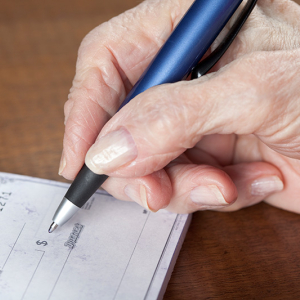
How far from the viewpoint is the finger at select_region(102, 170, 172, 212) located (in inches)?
19.5

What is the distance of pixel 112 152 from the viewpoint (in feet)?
1.36

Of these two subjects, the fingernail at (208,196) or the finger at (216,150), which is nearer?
the fingernail at (208,196)

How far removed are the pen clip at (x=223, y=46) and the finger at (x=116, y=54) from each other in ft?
0.35

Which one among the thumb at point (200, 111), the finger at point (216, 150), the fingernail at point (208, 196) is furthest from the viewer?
the finger at point (216, 150)

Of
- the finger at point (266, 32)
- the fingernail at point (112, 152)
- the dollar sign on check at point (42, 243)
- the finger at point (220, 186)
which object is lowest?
the dollar sign on check at point (42, 243)

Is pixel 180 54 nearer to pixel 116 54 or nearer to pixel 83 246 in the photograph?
pixel 116 54

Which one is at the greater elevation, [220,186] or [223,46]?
[223,46]

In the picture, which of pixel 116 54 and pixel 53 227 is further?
pixel 116 54

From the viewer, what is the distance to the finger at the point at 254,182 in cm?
54

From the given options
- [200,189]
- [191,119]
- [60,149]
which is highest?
[191,119]

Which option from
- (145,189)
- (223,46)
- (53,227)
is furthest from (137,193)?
(223,46)

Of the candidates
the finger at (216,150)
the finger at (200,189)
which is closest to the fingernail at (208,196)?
the finger at (200,189)

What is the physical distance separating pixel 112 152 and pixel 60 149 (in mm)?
255

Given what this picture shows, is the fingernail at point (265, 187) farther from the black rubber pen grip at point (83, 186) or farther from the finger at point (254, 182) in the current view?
the black rubber pen grip at point (83, 186)
